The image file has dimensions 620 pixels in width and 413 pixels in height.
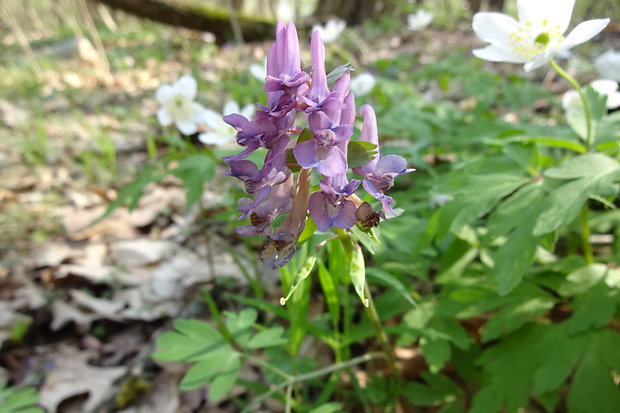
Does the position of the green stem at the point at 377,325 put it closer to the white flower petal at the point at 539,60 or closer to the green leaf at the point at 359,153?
the green leaf at the point at 359,153

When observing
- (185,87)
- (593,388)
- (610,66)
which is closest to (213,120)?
(185,87)

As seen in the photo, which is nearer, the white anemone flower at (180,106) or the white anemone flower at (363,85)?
the white anemone flower at (180,106)

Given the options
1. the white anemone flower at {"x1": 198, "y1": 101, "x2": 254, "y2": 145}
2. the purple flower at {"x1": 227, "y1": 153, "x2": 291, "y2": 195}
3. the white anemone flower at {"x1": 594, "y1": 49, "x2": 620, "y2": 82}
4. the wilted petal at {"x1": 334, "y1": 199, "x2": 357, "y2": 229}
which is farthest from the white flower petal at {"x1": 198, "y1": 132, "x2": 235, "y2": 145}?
the white anemone flower at {"x1": 594, "y1": 49, "x2": 620, "y2": 82}

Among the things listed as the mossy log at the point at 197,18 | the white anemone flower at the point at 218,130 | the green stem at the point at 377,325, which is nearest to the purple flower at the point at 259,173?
the green stem at the point at 377,325

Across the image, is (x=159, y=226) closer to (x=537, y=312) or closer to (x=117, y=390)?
(x=117, y=390)

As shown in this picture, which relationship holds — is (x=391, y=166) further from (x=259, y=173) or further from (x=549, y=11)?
(x=549, y=11)

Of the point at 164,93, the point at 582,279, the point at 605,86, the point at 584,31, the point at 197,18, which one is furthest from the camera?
the point at 197,18

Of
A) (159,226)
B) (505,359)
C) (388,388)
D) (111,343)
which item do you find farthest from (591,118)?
(159,226)

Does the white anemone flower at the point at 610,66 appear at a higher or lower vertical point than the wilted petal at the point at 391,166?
higher
